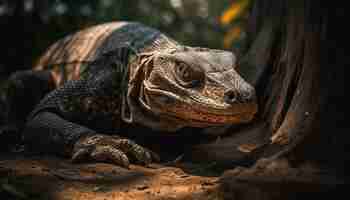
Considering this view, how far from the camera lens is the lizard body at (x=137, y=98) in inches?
165

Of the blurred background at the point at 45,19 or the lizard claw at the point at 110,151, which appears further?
the blurred background at the point at 45,19

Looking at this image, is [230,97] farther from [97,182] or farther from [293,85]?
[97,182]

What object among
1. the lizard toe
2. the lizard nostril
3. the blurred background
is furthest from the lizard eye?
the blurred background

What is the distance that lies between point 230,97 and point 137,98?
4.57ft

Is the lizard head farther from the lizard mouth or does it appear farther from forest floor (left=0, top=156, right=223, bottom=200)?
forest floor (left=0, top=156, right=223, bottom=200)

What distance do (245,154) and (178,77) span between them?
3.27 feet

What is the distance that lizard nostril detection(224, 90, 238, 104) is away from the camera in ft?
13.2

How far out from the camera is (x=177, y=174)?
13.0 ft

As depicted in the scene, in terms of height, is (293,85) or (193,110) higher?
(293,85)

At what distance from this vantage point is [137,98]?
5098mm

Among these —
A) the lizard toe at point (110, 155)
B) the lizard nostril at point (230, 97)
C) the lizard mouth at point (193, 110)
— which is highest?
the lizard nostril at point (230, 97)

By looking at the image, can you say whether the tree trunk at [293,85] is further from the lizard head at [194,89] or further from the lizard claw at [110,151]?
the lizard claw at [110,151]

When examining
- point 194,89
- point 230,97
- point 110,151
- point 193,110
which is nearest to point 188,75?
point 194,89

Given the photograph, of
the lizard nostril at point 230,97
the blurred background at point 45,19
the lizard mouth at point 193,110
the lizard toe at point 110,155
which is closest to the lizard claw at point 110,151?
the lizard toe at point 110,155
